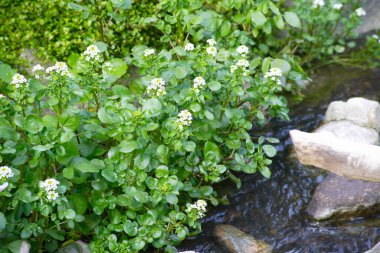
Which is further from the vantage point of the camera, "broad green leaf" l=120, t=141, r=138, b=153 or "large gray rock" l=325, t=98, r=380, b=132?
"large gray rock" l=325, t=98, r=380, b=132

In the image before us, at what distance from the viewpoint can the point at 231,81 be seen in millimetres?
3848

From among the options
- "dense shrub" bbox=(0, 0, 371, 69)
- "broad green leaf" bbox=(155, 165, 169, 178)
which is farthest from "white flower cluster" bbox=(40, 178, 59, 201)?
"dense shrub" bbox=(0, 0, 371, 69)

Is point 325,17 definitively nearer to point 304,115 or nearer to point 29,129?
point 304,115

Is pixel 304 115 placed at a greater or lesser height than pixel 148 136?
lesser

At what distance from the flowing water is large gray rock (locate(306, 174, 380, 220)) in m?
0.08

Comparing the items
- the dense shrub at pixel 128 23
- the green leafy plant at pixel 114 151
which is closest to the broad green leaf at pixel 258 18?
the dense shrub at pixel 128 23

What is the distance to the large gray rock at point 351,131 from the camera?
4887mm

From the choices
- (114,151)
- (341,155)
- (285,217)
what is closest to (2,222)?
(114,151)

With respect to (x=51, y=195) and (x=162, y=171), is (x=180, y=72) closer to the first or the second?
(x=162, y=171)

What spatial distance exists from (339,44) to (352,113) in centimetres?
168

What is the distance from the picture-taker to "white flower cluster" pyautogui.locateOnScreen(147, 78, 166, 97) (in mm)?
3559

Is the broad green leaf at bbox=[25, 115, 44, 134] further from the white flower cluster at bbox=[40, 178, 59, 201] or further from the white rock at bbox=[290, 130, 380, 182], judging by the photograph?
the white rock at bbox=[290, 130, 380, 182]

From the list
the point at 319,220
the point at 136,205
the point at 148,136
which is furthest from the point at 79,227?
the point at 319,220

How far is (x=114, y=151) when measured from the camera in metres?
3.54
